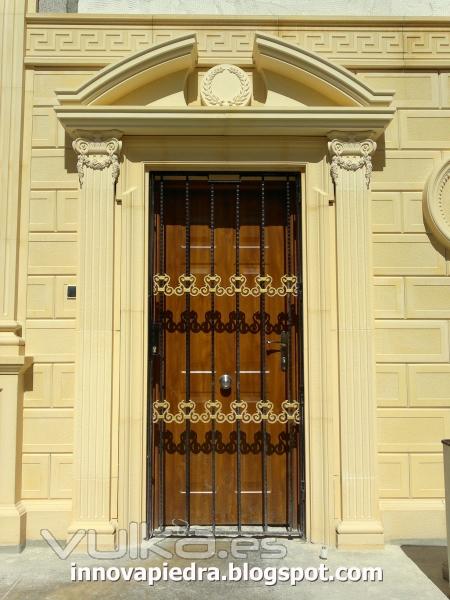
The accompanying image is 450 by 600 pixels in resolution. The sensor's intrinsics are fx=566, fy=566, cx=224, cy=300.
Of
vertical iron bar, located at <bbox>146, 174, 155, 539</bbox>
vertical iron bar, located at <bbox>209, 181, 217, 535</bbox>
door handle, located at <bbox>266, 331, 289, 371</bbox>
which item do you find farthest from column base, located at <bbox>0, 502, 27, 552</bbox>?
door handle, located at <bbox>266, 331, 289, 371</bbox>

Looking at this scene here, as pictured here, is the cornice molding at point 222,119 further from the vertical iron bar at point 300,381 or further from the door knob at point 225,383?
the door knob at point 225,383

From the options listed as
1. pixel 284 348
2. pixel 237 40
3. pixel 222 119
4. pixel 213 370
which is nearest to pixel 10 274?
pixel 213 370

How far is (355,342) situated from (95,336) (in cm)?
195

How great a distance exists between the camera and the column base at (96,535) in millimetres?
4047

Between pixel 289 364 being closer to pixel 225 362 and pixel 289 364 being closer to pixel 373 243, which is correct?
pixel 225 362

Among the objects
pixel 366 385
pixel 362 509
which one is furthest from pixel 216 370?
pixel 362 509

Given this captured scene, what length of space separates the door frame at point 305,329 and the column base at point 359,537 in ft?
0.34

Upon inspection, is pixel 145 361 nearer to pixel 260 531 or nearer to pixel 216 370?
pixel 216 370

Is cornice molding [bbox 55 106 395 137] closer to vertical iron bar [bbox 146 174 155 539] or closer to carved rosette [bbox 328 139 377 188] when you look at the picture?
carved rosette [bbox 328 139 377 188]

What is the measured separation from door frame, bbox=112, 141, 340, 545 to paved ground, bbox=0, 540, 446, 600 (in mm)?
342

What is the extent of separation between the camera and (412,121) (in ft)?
14.8

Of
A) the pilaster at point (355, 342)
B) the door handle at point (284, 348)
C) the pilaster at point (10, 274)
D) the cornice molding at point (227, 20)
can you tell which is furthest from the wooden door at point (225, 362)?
the cornice molding at point (227, 20)

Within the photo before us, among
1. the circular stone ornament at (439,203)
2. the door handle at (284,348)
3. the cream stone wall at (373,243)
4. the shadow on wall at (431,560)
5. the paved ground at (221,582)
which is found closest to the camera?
the paved ground at (221,582)

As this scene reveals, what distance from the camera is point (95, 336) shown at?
13.9 feet
